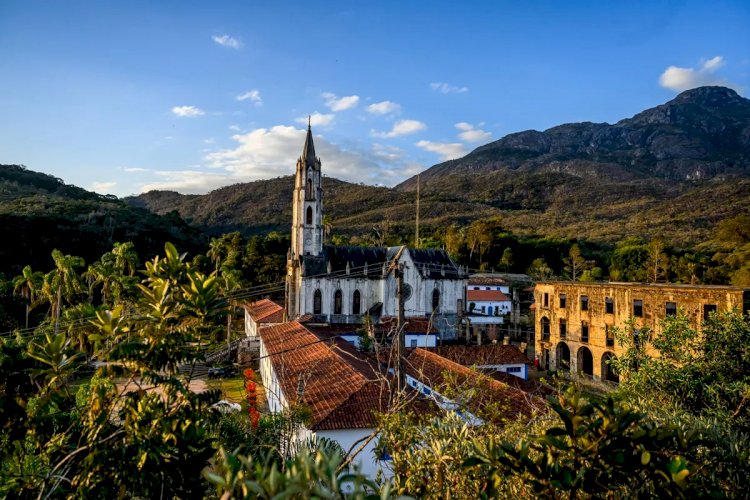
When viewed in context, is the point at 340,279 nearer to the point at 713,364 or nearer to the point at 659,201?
the point at 713,364

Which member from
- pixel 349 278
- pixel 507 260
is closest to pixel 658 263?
pixel 507 260

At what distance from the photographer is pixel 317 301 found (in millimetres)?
41875

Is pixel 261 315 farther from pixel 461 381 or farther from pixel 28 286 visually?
pixel 461 381

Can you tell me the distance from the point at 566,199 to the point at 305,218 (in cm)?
10241

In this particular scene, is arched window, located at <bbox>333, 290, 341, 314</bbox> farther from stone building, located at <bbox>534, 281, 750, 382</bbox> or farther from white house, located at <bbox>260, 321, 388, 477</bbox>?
stone building, located at <bbox>534, 281, 750, 382</bbox>

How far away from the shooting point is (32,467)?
244 inches

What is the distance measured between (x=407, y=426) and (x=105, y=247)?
208ft

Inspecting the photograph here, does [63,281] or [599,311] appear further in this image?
[63,281]

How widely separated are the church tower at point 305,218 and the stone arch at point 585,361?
23.1 metres

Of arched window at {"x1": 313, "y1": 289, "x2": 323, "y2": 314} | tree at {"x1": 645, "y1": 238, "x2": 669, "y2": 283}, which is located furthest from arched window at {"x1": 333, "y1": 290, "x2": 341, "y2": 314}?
tree at {"x1": 645, "y1": 238, "x2": 669, "y2": 283}

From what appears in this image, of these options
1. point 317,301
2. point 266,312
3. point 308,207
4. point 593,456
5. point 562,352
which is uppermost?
point 308,207

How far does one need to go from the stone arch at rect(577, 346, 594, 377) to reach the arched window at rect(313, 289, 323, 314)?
21231 millimetres

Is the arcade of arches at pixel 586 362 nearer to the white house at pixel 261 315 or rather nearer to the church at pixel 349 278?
the church at pixel 349 278

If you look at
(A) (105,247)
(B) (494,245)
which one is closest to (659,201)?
(B) (494,245)
